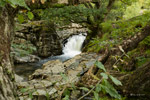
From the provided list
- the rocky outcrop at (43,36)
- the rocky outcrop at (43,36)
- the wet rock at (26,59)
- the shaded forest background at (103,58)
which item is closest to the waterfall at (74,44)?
the rocky outcrop at (43,36)

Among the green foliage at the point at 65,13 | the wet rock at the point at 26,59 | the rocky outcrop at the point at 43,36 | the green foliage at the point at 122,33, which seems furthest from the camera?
the rocky outcrop at the point at 43,36

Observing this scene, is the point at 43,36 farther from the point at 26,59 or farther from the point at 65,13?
the point at 65,13

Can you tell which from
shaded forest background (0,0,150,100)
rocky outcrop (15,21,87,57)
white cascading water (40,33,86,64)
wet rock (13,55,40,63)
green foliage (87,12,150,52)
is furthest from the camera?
white cascading water (40,33,86,64)

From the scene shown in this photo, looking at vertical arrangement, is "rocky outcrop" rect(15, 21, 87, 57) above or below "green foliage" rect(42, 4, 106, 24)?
below

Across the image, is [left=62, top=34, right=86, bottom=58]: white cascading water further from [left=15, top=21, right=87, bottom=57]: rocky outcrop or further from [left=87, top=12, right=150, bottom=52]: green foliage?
[left=87, top=12, right=150, bottom=52]: green foliage

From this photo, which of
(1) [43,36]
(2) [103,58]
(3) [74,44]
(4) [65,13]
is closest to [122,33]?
(2) [103,58]

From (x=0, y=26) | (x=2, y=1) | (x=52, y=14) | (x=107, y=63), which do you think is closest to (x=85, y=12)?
(x=52, y=14)

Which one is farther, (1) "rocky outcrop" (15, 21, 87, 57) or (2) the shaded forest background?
(1) "rocky outcrop" (15, 21, 87, 57)

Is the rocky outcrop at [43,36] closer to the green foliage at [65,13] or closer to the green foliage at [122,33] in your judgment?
the green foliage at [65,13]

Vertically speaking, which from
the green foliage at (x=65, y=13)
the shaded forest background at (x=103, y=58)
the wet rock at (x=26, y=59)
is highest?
the green foliage at (x=65, y=13)

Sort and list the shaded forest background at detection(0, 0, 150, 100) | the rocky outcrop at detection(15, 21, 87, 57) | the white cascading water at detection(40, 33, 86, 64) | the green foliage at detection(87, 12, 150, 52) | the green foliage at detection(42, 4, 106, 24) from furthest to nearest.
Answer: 1. the white cascading water at detection(40, 33, 86, 64)
2. the rocky outcrop at detection(15, 21, 87, 57)
3. the green foliage at detection(42, 4, 106, 24)
4. the green foliage at detection(87, 12, 150, 52)
5. the shaded forest background at detection(0, 0, 150, 100)

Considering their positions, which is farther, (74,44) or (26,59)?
(74,44)

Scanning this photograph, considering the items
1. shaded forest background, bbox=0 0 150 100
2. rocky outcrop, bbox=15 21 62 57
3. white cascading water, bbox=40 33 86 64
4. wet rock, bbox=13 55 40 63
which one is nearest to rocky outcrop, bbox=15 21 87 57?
rocky outcrop, bbox=15 21 62 57

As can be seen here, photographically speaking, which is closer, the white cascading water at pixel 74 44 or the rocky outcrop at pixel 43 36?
the rocky outcrop at pixel 43 36
